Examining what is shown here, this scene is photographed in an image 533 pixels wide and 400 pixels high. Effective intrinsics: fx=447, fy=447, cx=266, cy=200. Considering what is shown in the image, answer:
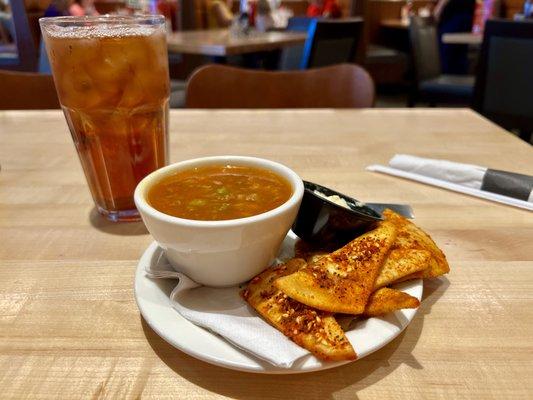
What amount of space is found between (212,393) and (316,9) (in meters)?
6.77

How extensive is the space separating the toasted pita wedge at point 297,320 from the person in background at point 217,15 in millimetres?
5449

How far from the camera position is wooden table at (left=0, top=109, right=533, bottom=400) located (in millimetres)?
479

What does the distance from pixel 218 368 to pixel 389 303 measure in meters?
0.20

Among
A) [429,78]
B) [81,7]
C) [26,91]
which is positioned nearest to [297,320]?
[26,91]

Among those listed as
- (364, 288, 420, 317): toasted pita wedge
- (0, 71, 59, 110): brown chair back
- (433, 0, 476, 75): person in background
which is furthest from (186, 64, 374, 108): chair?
(433, 0, 476, 75): person in background

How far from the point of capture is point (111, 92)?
0.80m

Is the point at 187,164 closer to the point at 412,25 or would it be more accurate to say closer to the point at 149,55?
the point at 149,55

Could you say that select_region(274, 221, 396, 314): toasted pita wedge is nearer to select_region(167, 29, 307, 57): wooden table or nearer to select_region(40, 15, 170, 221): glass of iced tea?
select_region(40, 15, 170, 221): glass of iced tea

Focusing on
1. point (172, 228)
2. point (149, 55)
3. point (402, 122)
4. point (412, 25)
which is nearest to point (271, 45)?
point (412, 25)

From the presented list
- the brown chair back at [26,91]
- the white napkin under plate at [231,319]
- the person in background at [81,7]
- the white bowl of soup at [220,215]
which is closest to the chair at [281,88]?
the brown chair back at [26,91]

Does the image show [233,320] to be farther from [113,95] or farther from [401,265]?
[113,95]

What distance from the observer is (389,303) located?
1.65 ft

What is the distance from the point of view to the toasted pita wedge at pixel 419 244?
596 mm

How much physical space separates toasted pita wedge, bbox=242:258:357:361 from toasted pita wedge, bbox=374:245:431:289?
9cm
